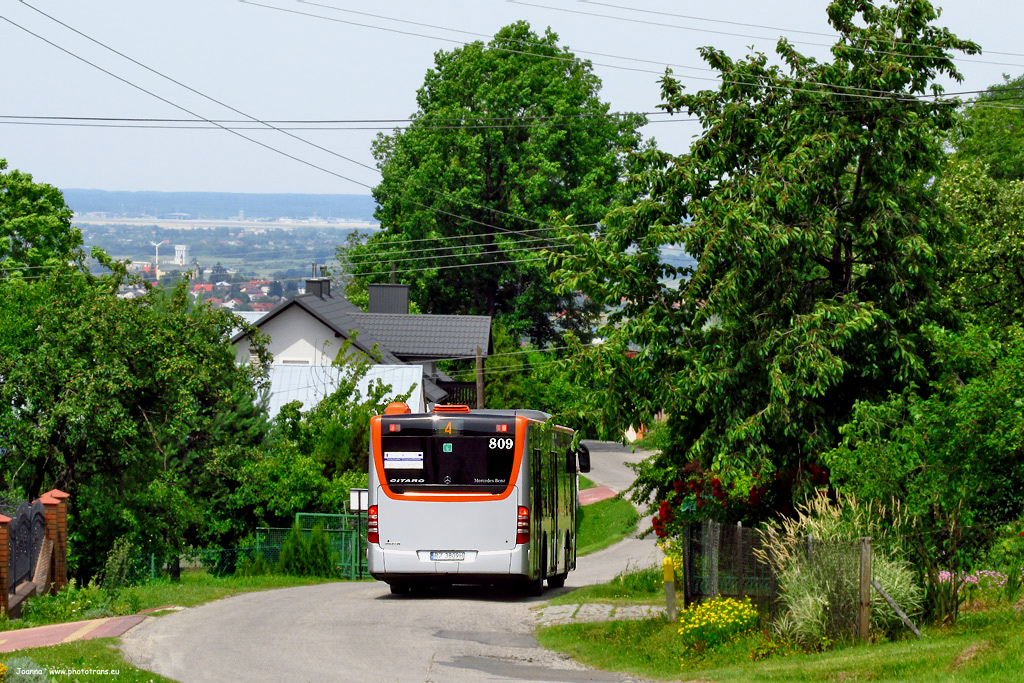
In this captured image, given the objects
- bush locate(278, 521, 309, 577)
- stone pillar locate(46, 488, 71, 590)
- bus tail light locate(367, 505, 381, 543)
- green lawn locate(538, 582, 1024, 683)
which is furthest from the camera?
bush locate(278, 521, 309, 577)

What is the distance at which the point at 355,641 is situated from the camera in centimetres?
1631

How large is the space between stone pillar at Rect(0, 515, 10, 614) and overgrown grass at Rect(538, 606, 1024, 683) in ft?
26.5

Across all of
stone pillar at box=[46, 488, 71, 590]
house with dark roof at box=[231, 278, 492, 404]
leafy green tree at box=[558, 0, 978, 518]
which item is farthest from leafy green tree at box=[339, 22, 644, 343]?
leafy green tree at box=[558, 0, 978, 518]

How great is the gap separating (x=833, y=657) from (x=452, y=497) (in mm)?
8671

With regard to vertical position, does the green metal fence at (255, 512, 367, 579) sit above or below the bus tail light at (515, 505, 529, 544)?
below

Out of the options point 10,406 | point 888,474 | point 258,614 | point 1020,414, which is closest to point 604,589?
point 258,614

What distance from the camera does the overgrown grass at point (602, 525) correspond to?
46656 mm

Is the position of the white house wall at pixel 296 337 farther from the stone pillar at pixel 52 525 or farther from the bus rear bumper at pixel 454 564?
the bus rear bumper at pixel 454 564

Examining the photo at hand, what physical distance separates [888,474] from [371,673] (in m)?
6.75

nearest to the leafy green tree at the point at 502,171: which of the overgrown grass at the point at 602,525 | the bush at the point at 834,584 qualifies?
the overgrown grass at the point at 602,525

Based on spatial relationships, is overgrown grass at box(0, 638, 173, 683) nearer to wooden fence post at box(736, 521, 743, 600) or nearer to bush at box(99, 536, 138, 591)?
bush at box(99, 536, 138, 591)

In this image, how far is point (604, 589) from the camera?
23.2 meters

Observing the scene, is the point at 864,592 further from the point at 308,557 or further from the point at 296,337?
the point at 296,337

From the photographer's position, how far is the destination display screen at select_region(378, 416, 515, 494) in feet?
68.1
